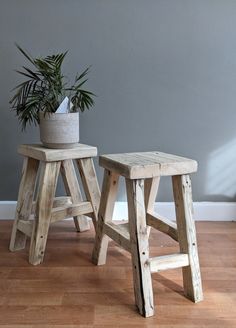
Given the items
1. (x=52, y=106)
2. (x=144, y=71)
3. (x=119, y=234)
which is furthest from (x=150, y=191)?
(x=144, y=71)

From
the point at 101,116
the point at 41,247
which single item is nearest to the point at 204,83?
the point at 101,116

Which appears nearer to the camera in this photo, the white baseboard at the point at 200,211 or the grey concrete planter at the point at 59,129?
the grey concrete planter at the point at 59,129

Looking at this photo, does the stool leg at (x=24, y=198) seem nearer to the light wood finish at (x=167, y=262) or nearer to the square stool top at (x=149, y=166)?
the square stool top at (x=149, y=166)

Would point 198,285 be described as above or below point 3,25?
below

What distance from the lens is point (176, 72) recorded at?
1.85 m

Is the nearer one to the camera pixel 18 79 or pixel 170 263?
pixel 170 263

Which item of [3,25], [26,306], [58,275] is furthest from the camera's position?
[3,25]

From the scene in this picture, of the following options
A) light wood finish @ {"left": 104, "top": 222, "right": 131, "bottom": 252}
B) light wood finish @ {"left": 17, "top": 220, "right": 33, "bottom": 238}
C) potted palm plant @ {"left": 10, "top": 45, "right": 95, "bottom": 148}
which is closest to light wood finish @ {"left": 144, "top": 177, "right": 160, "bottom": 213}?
light wood finish @ {"left": 104, "top": 222, "right": 131, "bottom": 252}

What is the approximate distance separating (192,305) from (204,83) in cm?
121

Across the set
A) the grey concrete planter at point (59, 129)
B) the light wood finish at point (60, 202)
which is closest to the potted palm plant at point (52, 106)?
the grey concrete planter at point (59, 129)

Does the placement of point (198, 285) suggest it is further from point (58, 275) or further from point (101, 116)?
point (101, 116)

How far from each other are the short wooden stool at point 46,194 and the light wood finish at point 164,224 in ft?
1.06

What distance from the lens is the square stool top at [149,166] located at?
3.68 ft

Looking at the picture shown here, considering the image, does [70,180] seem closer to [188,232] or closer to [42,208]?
[42,208]
